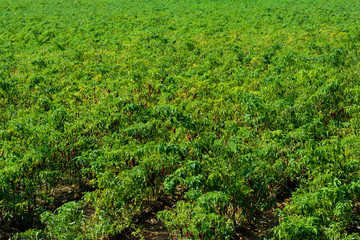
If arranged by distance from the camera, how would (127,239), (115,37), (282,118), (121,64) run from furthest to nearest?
(115,37) < (121,64) < (282,118) < (127,239)

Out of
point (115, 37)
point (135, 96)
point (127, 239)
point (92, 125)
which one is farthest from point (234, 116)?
point (115, 37)

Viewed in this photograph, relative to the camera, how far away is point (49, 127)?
8445 millimetres

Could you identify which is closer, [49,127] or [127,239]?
[127,239]

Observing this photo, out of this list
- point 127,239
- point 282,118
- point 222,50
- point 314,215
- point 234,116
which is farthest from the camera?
point 222,50

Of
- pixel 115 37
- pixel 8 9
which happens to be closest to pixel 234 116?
pixel 115 37

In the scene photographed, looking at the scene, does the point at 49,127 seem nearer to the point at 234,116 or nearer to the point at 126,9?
the point at 234,116

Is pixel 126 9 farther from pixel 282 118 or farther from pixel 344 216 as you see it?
pixel 344 216

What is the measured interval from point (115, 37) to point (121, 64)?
304 inches

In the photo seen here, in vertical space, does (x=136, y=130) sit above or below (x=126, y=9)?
below

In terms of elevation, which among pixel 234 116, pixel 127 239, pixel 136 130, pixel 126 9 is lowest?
pixel 127 239

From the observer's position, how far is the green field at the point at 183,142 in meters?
5.96

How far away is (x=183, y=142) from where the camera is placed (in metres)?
7.89

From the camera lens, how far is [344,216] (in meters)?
5.80

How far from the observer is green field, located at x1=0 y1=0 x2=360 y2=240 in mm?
5957
